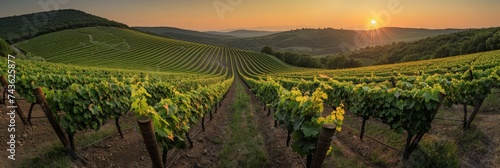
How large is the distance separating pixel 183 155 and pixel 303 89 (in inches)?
405

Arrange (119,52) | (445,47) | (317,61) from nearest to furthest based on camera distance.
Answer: (445,47)
(119,52)
(317,61)

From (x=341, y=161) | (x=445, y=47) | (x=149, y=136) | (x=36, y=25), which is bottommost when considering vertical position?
(x=341, y=161)

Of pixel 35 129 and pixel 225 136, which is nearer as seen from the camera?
pixel 35 129

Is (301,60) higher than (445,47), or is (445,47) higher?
(445,47)

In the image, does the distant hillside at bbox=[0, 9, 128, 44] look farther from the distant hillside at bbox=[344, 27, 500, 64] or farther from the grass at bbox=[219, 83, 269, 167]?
the distant hillside at bbox=[344, 27, 500, 64]

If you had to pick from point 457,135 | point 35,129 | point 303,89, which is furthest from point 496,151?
point 35,129

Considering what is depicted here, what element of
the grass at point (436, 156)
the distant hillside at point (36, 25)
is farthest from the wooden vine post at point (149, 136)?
the distant hillside at point (36, 25)

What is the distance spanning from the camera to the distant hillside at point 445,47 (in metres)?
64.8

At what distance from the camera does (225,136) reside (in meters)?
11.9

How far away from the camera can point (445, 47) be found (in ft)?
235

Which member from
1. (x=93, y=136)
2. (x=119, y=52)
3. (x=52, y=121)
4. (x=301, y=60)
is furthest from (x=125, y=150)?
(x=301, y=60)

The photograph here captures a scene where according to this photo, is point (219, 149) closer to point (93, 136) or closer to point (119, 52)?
point (93, 136)

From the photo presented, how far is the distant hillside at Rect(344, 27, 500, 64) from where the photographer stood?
6475cm

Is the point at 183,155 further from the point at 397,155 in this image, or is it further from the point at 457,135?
the point at 457,135
